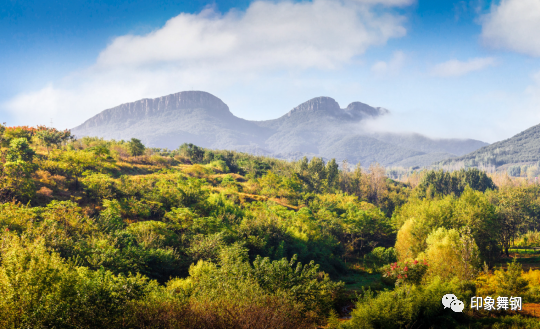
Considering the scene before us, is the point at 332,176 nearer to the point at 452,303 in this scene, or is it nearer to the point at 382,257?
the point at 382,257

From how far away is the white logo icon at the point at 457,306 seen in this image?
14.7 metres

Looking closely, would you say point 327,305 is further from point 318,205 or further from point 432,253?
point 318,205

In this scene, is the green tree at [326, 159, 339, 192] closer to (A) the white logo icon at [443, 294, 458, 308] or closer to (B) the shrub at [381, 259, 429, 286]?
(B) the shrub at [381, 259, 429, 286]

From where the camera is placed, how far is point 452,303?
14.9 m

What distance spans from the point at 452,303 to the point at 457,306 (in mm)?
296

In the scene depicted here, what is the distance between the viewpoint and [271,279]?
14617 mm

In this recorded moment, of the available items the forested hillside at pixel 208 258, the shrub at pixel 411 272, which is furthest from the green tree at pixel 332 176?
the shrub at pixel 411 272

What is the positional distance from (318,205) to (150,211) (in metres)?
27.5

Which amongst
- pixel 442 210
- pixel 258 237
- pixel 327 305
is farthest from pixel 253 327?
pixel 442 210

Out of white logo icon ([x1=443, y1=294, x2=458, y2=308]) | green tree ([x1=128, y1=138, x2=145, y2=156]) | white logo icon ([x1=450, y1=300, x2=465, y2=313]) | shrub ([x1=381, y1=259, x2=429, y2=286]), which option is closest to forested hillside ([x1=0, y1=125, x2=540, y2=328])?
shrub ([x1=381, y1=259, x2=429, y2=286])

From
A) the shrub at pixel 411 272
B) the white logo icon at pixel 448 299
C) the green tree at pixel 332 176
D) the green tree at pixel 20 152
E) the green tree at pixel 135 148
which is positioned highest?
the green tree at pixel 135 148

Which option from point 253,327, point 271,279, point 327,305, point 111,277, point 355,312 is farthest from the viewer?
point 327,305

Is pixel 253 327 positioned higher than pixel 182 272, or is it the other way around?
pixel 253 327

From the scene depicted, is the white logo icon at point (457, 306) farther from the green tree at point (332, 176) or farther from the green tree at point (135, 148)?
the green tree at point (332, 176)
